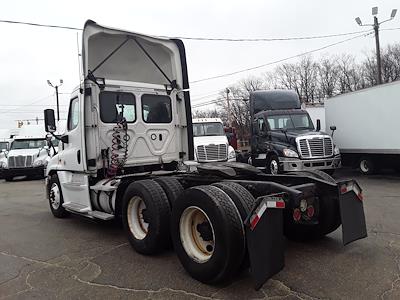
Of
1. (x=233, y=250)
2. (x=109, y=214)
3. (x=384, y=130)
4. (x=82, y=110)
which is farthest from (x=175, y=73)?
(x=384, y=130)

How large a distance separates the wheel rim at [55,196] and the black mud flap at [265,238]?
548 centimetres

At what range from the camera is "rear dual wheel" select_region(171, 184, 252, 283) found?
406 centimetres

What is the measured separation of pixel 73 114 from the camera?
289 inches

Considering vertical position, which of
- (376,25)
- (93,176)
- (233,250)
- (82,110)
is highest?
(376,25)

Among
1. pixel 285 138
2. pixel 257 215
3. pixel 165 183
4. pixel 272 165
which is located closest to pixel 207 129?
pixel 272 165

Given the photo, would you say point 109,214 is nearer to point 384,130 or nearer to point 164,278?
point 164,278

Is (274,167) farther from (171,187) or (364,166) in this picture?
(171,187)

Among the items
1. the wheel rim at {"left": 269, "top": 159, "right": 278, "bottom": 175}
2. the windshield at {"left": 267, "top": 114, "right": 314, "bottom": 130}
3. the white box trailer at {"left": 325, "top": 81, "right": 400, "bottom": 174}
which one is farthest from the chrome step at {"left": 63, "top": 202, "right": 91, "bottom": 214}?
the white box trailer at {"left": 325, "top": 81, "right": 400, "bottom": 174}

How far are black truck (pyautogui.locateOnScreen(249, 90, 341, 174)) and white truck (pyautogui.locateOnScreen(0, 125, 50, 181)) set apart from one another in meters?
10.3

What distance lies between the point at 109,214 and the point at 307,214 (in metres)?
3.18

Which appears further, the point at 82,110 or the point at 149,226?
the point at 82,110

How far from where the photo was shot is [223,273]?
4.10 metres

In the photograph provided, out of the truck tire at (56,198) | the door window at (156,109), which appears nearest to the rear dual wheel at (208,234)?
the door window at (156,109)

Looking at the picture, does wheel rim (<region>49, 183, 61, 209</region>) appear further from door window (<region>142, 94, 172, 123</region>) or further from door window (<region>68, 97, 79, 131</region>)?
door window (<region>142, 94, 172, 123</region>)
